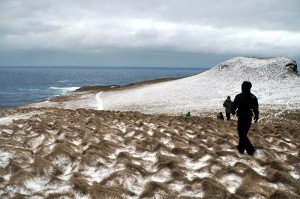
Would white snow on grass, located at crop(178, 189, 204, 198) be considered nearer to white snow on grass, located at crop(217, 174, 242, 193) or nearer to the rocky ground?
the rocky ground

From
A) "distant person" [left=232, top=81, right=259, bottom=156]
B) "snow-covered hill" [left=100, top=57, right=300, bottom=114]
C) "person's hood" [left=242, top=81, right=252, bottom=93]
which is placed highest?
"person's hood" [left=242, top=81, right=252, bottom=93]

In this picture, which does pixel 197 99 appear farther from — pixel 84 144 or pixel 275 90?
pixel 84 144

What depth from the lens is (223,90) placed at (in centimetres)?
6231

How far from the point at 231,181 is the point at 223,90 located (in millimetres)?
52420

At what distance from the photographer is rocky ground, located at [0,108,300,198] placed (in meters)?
10.5

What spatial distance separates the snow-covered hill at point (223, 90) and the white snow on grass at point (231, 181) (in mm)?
31768

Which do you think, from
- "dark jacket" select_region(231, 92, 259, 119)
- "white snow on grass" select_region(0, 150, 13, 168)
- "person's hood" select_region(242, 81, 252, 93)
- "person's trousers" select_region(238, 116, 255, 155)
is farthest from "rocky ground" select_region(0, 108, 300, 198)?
"person's hood" select_region(242, 81, 252, 93)

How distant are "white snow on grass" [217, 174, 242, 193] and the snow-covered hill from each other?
3177 centimetres

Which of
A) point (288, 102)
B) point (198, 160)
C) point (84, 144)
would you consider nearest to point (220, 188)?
point (198, 160)

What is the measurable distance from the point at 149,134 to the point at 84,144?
405 centimetres

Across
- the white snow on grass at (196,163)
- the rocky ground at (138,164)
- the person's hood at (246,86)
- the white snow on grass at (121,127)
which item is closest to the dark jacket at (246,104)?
the person's hood at (246,86)

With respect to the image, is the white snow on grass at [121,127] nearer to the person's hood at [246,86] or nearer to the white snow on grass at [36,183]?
the person's hood at [246,86]

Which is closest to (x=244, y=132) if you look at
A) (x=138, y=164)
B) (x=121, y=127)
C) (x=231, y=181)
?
(x=231, y=181)

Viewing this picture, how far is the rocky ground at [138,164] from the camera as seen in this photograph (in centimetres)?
1055
